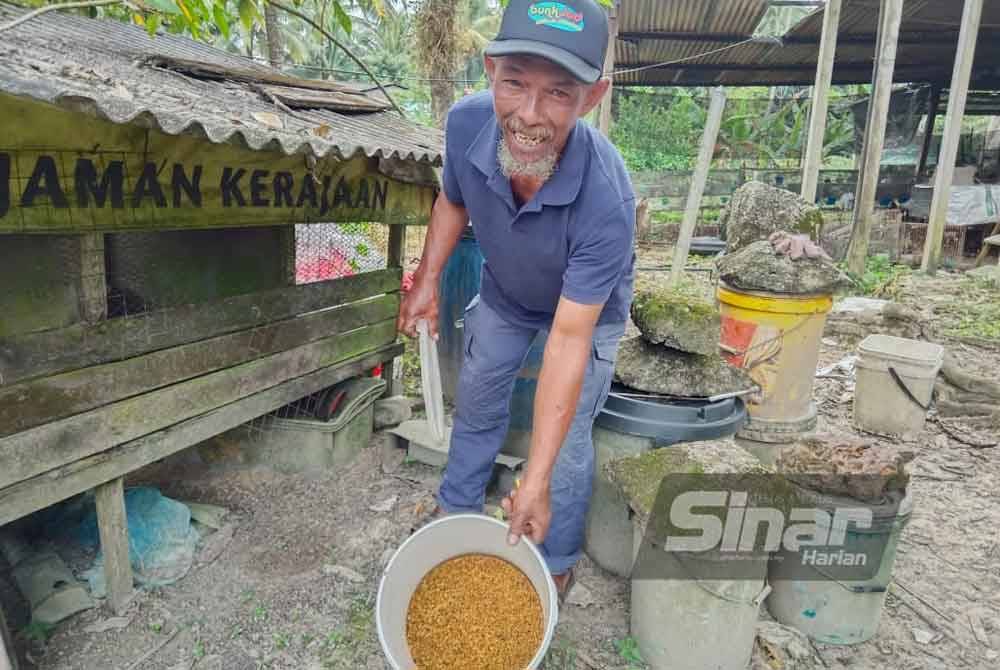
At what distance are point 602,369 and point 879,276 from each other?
9.06m

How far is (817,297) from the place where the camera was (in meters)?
3.68

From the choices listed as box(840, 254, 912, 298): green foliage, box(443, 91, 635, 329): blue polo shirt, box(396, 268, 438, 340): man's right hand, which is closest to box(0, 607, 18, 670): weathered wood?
box(396, 268, 438, 340): man's right hand

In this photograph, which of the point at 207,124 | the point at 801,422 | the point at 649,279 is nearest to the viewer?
the point at 207,124

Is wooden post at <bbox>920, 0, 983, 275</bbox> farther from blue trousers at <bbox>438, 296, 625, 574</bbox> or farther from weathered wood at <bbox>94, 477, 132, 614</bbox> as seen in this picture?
weathered wood at <bbox>94, 477, 132, 614</bbox>

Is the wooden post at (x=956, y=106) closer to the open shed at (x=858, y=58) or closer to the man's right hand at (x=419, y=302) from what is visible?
the open shed at (x=858, y=58)

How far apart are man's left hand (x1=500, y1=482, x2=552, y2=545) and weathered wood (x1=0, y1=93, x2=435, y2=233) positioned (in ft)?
4.85

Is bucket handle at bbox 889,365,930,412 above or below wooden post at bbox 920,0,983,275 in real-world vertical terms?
below

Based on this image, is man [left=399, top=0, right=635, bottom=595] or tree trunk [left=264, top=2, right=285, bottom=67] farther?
tree trunk [left=264, top=2, right=285, bottom=67]

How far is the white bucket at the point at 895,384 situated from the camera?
4.40 meters

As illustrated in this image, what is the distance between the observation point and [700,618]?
7.56 feet

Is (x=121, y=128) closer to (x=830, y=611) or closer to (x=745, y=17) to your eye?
(x=830, y=611)

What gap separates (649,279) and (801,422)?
5.54 meters

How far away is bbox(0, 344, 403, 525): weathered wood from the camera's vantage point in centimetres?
221

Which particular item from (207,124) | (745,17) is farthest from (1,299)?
(745,17)
